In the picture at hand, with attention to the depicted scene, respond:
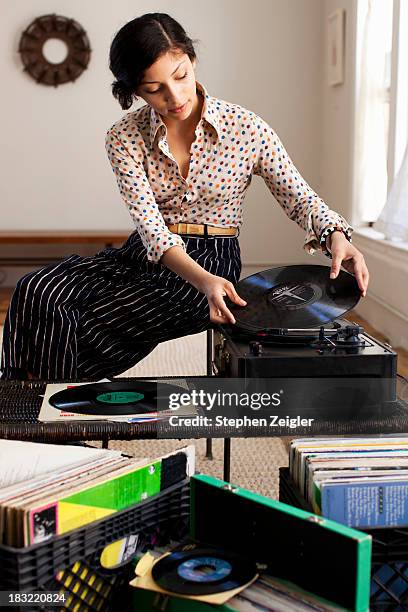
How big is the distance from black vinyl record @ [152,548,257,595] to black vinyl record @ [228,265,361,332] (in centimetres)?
52

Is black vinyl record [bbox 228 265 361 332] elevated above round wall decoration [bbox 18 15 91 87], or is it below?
below

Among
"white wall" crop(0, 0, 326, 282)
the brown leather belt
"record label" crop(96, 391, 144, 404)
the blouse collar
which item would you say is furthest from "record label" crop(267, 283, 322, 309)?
"white wall" crop(0, 0, 326, 282)

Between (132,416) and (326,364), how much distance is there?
348 millimetres

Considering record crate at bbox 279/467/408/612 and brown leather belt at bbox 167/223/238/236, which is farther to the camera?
brown leather belt at bbox 167/223/238/236

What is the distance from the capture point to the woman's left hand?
1.65 metres

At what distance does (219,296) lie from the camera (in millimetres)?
1588

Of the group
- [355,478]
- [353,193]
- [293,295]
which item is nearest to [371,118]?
[353,193]

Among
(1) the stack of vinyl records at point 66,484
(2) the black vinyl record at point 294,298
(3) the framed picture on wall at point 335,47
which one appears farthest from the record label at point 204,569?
(3) the framed picture on wall at point 335,47

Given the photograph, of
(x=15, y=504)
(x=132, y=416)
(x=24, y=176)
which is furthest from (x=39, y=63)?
(x=15, y=504)

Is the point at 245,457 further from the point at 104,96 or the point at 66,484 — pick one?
the point at 104,96

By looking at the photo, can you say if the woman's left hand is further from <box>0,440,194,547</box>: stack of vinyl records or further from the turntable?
<box>0,440,194,547</box>: stack of vinyl records

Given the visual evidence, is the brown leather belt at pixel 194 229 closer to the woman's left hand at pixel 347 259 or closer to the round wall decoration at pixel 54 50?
the woman's left hand at pixel 347 259

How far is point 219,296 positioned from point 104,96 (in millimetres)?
4357

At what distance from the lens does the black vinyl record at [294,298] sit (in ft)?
5.11
